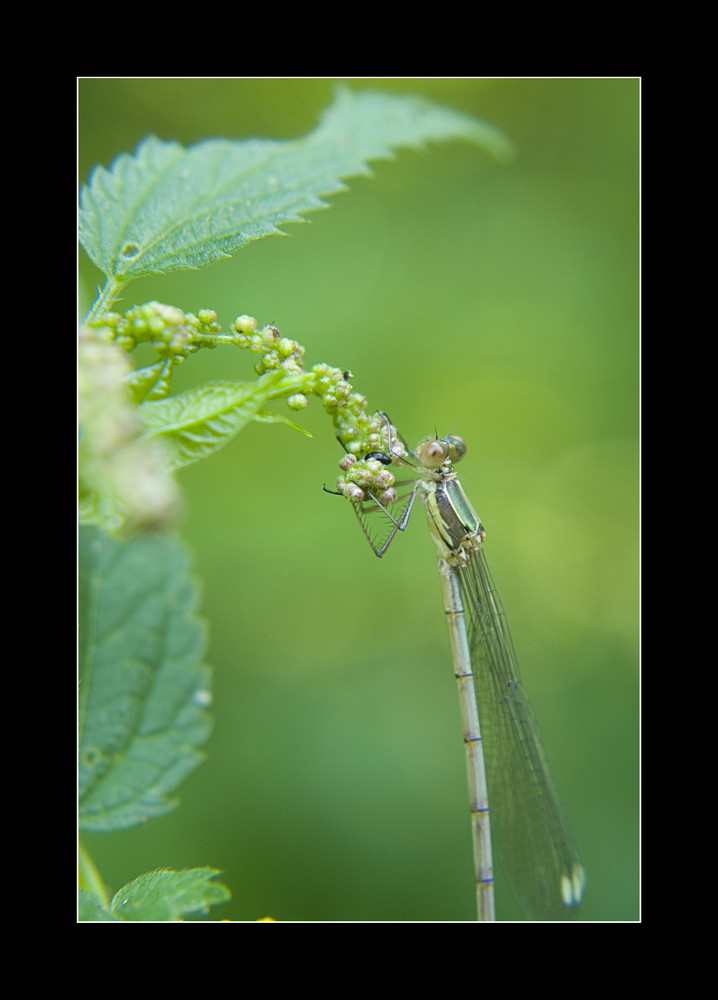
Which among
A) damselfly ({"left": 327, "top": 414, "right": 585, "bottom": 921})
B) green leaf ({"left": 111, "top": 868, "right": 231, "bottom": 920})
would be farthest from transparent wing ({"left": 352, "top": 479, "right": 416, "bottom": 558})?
green leaf ({"left": 111, "top": 868, "right": 231, "bottom": 920})

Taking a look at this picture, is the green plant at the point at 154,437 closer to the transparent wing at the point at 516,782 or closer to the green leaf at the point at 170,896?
the green leaf at the point at 170,896

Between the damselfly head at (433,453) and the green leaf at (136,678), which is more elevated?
the damselfly head at (433,453)

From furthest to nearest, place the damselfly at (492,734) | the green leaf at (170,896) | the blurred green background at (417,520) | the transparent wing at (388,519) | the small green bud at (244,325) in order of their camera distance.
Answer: the blurred green background at (417,520)
the damselfly at (492,734)
the transparent wing at (388,519)
the green leaf at (170,896)
the small green bud at (244,325)

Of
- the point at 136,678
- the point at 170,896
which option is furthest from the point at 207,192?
the point at 170,896

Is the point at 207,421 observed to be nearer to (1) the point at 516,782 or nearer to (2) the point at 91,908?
(2) the point at 91,908

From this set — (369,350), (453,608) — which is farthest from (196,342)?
(369,350)

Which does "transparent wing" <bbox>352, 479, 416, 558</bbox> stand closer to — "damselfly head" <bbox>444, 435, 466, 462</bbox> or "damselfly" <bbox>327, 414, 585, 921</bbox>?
"damselfly" <bbox>327, 414, 585, 921</bbox>

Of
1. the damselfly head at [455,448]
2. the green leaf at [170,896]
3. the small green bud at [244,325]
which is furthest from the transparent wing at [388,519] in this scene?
the green leaf at [170,896]
